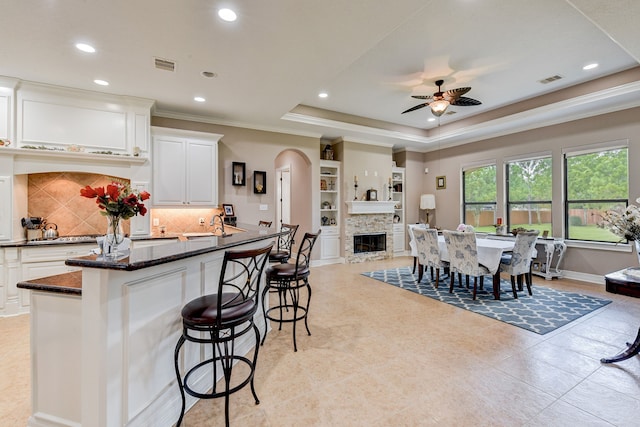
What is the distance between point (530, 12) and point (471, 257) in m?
2.93

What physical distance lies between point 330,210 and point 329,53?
4.09 m

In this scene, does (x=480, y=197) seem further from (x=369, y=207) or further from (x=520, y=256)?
(x=520, y=256)

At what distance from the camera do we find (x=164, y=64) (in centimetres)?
317

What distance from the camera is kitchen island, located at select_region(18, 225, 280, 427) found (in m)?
1.36

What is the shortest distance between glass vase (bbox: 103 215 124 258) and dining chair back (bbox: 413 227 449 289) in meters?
4.18

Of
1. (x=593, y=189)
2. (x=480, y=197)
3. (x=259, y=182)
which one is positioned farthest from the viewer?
(x=480, y=197)

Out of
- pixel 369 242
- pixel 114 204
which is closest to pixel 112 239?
pixel 114 204

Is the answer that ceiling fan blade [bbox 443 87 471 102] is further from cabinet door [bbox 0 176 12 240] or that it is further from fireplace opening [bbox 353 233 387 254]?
cabinet door [bbox 0 176 12 240]

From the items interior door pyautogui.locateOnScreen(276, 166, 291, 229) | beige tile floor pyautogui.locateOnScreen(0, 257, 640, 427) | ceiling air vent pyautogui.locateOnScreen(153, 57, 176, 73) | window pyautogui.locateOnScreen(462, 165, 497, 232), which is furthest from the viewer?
interior door pyautogui.locateOnScreen(276, 166, 291, 229)

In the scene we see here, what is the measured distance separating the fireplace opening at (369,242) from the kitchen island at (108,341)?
5.40 m

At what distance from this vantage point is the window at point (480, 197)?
6547 mm

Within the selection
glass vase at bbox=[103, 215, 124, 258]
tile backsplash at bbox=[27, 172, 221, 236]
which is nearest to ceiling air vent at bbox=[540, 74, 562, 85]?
glass vase at bbox=[103, 215, 124, 258]

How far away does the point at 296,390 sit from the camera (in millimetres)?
2057

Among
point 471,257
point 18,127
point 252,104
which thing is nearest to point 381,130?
point 252,104
